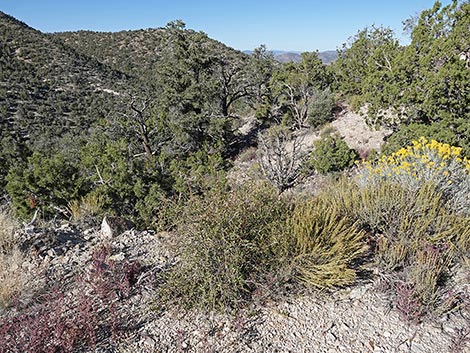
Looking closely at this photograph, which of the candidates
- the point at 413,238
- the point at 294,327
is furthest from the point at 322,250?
the point at 413,238

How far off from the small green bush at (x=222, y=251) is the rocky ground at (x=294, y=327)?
179 mm

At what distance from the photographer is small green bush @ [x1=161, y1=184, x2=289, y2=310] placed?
315cm

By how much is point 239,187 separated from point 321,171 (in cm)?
788

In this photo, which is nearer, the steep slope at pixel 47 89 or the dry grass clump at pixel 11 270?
the dry grass clump at pixel 11 270

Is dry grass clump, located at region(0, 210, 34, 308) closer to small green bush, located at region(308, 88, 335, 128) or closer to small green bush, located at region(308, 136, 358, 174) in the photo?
small green bush, located at region(308, 136, 358, 174)

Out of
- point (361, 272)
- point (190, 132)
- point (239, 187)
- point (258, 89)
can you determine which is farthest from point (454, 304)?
point (258, 89)

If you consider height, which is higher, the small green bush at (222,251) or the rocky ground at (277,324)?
the small green bush at (222,251)

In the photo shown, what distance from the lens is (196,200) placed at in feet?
11.3

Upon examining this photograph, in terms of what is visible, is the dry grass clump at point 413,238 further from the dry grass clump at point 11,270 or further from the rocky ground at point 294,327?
the dry grass clump at point 11,270

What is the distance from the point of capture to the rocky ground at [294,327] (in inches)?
111

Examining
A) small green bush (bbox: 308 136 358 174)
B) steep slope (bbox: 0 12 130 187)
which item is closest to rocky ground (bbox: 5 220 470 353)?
small green bush (bbox: 308 136 358 174)

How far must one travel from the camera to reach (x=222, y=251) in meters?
3.24

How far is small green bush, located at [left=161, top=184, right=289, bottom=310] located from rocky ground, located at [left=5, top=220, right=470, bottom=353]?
179 millimetres

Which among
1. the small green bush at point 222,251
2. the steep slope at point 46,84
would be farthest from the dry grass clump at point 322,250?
the steep slope at point 46,84
